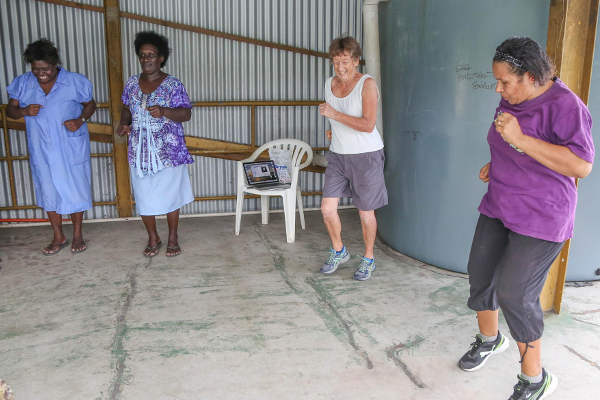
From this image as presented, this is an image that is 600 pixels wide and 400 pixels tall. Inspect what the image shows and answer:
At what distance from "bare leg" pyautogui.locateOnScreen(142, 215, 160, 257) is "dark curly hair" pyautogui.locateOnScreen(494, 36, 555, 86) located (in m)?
3.01

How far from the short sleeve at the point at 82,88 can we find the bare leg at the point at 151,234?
3.45 ft

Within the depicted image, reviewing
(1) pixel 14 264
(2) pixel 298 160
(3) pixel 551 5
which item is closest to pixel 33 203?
(1) pixel 14 264

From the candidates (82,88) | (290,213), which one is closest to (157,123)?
(82,88)

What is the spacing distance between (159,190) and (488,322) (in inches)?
Answer: 102

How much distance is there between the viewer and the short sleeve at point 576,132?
67.7 inches

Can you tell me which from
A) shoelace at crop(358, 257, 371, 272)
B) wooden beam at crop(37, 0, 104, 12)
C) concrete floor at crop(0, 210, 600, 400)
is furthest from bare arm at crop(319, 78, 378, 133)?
wooden beam at crop(37, 0, 104, 12)

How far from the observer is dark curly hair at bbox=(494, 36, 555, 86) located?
5.83ft

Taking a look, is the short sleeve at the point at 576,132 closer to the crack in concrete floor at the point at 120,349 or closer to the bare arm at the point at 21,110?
the crack in concrete floor at the point at 120,349

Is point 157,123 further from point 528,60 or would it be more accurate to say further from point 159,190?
point 528,60

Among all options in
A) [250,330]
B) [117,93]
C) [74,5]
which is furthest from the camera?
[117,93]

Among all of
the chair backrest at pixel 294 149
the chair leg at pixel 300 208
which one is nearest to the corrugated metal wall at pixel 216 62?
the chair backrest at pixel 294 149

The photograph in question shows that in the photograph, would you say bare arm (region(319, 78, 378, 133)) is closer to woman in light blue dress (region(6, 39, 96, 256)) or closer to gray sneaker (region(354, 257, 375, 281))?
gray sneaker (region(354, 257, 375, 281))

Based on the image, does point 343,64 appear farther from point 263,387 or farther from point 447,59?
point 263,387

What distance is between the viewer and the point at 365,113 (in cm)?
315
